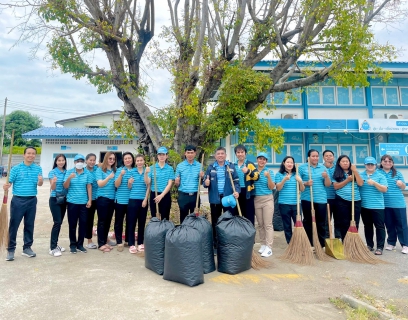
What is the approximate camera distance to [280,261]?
3.97 m

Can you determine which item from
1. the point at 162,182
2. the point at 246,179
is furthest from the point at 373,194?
the point at 162,182

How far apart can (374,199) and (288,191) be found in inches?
51.4

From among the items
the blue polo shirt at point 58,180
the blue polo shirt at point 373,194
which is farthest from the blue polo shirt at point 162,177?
the blue polo shirt at point 373,194

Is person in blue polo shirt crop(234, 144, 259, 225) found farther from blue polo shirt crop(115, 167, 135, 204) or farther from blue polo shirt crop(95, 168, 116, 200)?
blue polo shirt crop(95, 168, 116, 200)

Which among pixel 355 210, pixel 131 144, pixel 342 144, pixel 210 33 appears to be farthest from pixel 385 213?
pixel 131 144

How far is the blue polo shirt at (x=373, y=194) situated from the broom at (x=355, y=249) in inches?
12.8

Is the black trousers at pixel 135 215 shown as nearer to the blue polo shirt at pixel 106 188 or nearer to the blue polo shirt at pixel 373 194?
the blue polo shirt at pixel 106 188

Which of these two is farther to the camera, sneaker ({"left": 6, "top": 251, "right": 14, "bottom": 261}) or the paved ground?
sneaker ({"left": 6, "top": 251, "right": 14, "bottom": 261})

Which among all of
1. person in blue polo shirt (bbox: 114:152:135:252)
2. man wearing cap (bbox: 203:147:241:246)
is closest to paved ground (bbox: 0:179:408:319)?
person in blue polo shirt (bbox: 114:152:135:252)

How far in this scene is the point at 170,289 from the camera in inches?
117

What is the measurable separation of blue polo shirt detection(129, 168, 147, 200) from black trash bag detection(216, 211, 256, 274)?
1431mm

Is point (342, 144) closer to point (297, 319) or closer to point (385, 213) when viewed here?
point (385, 213)

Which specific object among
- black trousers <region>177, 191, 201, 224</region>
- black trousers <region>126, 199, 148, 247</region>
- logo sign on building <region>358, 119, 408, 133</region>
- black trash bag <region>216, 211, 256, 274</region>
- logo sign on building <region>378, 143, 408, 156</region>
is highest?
logo sign on building <region>358, 119, 408, 133</region>

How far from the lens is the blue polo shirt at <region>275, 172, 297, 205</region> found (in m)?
4.27
